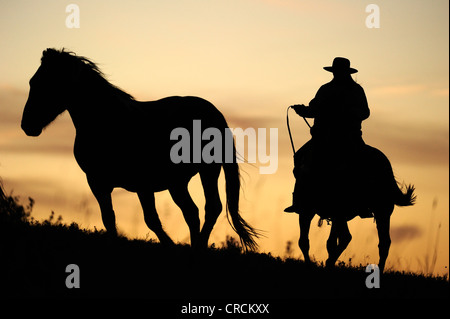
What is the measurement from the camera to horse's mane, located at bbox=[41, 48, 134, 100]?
383 inches

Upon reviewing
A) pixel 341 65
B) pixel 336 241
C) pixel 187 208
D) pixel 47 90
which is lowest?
pixel 336 241

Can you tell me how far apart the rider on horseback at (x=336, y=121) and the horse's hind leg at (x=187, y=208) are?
6.05 feet

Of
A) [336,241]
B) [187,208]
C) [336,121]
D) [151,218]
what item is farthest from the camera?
[187,208]

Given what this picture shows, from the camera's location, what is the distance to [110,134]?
32.2 feet

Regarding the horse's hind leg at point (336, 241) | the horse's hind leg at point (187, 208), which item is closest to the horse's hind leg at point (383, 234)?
the horse's hind leg at point (336, 241)

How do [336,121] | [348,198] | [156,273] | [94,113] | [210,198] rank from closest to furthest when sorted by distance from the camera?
[156,273], [336,121], [348,198], [94,113], [210,198]

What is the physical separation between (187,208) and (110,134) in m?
1.70

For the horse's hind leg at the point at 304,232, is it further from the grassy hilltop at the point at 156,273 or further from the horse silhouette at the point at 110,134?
the horse silhouette at the point at 110,134

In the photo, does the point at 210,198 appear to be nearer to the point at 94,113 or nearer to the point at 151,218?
the point at 151,218

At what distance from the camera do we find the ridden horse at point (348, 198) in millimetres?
9297

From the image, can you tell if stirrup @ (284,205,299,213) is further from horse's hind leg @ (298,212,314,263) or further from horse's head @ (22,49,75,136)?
horse's head @ (22,49,75,136)

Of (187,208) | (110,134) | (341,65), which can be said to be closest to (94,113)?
(110,134)
